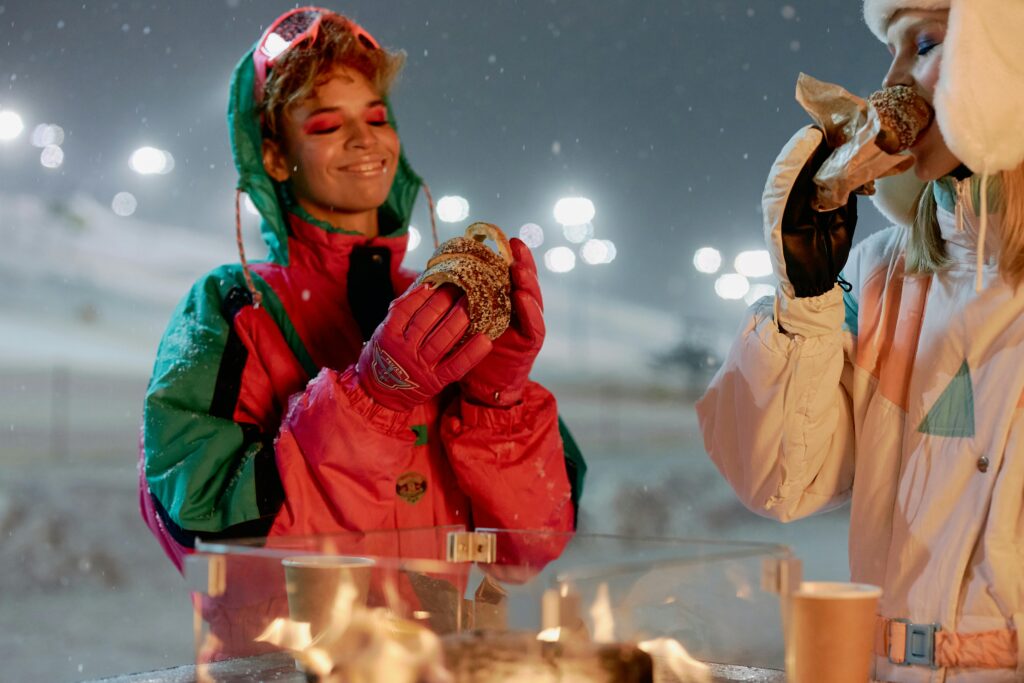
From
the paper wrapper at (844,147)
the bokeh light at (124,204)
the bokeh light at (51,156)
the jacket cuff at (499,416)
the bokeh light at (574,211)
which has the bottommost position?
the jacket cuff at (499,416)

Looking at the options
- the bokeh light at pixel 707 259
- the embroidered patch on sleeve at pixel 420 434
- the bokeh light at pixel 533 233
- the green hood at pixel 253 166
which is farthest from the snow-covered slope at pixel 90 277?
the embroidered patch on sleeve at pixel 420 434

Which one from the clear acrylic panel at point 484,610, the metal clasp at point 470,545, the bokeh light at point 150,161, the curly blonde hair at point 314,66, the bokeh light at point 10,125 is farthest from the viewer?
the bokeh light at point 150,161

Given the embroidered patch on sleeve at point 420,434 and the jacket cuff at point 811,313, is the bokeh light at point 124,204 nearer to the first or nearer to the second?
the embroidered patch on sleeve at point 420,434

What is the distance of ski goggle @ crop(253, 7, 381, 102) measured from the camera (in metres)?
1.33

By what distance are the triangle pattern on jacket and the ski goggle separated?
2.58ft

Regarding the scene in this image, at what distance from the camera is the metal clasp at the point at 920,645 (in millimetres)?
1021

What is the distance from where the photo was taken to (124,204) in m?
3.06

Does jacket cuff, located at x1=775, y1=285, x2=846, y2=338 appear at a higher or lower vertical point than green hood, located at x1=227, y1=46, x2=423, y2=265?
lower

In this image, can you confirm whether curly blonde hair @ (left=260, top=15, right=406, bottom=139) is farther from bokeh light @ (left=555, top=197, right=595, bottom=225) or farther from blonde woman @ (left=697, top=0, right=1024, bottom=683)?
bokeh light @ (left=555, top=197, right=595, bottom=225)

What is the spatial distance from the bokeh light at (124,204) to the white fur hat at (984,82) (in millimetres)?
2544

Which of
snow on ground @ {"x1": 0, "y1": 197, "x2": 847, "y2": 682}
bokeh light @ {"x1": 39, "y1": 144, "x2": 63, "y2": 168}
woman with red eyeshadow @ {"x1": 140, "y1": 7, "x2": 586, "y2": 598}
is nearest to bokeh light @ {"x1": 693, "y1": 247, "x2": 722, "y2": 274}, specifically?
snow on ground @ {"x1": 0, "y1": 197, "x2": 847, "y2": 682}

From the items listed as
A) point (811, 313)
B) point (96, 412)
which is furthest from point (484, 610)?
point (96, 412)

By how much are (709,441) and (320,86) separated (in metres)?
0.62

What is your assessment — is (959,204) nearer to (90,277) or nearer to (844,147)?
(844,147)
